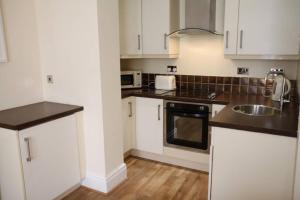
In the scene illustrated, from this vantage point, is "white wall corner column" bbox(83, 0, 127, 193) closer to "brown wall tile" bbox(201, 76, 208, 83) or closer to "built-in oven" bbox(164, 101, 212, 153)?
"built-in oven" bbox(164, 101, 212, 153)

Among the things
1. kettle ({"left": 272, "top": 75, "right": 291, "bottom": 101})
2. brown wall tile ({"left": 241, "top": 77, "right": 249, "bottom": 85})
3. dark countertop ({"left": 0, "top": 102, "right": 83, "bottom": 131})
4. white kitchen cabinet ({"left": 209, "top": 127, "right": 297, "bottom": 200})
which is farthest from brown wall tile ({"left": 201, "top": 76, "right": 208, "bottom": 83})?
dark countertop ({"left": 0, "top": 102, "right": 83, "bottom": 131})

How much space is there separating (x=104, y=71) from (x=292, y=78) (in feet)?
6.60

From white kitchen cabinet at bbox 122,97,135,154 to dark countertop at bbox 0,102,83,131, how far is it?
28.7 inches

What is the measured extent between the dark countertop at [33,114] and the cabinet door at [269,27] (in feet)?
5.92

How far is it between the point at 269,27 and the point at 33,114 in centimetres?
233

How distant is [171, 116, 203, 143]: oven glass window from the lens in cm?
288

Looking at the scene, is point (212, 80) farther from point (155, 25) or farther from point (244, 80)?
point (155, 25)

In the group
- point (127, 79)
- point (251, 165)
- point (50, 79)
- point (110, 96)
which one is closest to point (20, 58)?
point (50, 79)

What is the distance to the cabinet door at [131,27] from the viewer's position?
3182 millimetres

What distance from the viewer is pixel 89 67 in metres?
2.35

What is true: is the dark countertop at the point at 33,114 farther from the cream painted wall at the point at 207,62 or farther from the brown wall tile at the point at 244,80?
the brown wall tile at the point at 244,80

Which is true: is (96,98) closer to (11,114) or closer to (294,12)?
(11,114)

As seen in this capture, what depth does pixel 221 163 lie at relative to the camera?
194 centimetres

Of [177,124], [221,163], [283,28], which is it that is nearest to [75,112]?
[177,124]
